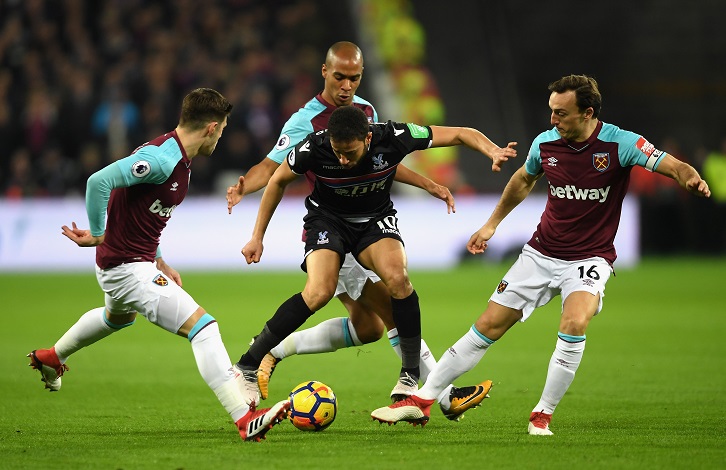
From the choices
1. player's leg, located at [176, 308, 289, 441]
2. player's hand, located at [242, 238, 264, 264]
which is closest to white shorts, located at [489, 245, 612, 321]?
player's hand, located at [242, 238, 264, 264]

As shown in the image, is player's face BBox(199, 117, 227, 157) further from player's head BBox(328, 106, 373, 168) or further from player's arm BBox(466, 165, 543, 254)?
player's arm BBox(466, 165, 543, 254)

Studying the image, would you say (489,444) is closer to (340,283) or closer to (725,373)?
(340,283)

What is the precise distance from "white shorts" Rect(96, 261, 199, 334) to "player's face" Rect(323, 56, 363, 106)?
1.73 m

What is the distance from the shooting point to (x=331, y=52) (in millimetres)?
7148

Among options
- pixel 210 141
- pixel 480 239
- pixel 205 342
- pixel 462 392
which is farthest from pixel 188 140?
pixel 462 392

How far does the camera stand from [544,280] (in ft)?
20.8

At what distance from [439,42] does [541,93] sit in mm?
2614

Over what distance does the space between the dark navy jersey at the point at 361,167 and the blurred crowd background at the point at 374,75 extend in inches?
446

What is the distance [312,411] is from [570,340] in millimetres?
1456

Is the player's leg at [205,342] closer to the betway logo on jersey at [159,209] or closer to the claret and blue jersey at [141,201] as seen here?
the claret and blue jersey at [141,201]

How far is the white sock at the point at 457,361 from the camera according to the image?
636cm

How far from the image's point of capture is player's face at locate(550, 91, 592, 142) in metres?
6.19

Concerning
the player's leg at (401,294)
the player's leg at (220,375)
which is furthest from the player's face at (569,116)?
the player's leg at (220,375)

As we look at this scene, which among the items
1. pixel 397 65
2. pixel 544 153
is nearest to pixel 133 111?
pixel 397 65
